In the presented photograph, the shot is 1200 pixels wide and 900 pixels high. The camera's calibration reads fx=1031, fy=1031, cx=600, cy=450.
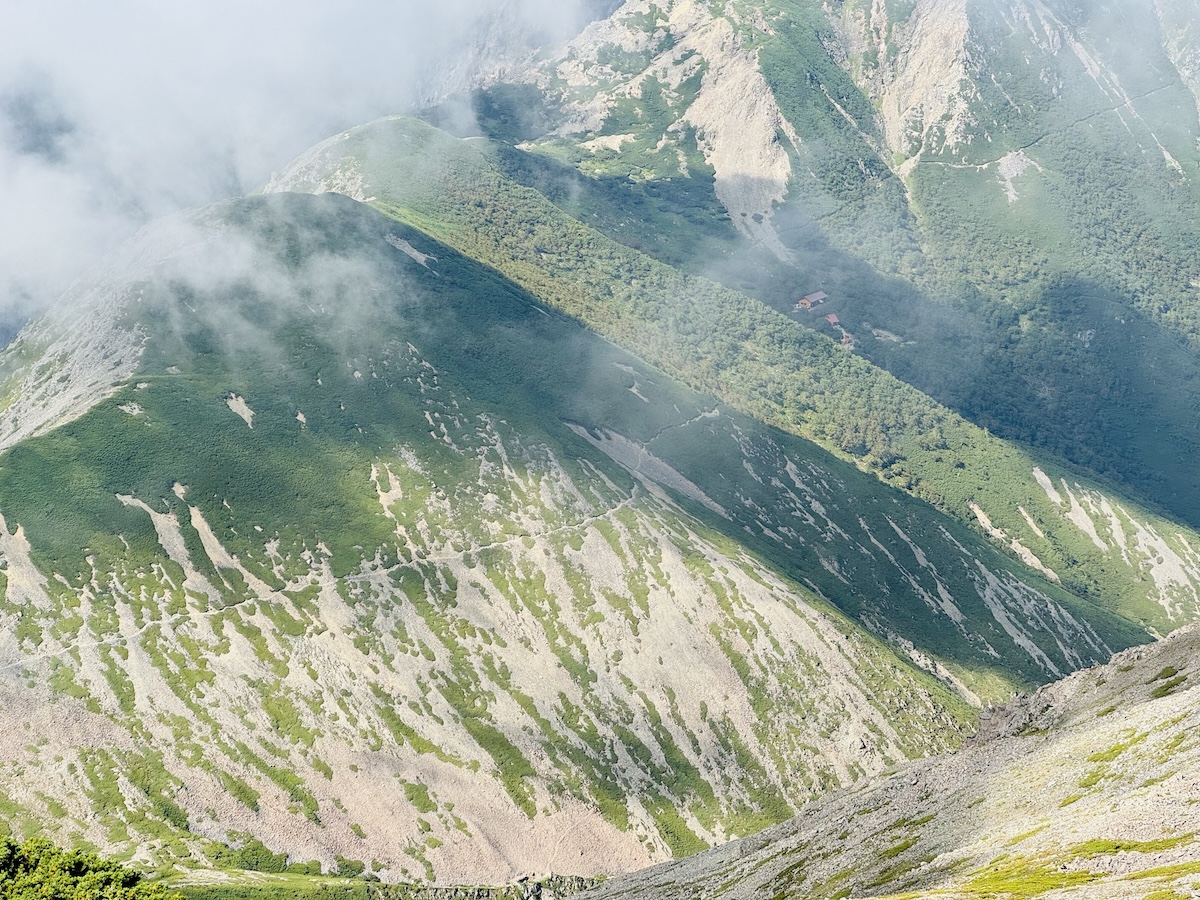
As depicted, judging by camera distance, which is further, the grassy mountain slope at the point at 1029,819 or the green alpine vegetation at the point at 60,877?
the green alpine vegetation at the point at 60,877

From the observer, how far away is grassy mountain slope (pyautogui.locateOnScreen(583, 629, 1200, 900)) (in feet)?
263

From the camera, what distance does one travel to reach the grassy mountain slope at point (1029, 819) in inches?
3152

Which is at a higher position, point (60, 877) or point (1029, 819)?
point (60, 877)

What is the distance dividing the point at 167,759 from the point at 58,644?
88.4 feet

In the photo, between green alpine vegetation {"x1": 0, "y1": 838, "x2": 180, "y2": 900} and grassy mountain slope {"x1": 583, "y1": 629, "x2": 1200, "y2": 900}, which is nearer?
grassy mountain slope {"x1": 583, "y1": 629, "x2": 1200, "y2": 900}

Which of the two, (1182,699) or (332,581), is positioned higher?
(332,581)

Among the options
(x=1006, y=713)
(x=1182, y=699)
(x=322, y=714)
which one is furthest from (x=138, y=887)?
(x=1006, y=713)

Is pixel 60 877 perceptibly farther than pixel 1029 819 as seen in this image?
Yes

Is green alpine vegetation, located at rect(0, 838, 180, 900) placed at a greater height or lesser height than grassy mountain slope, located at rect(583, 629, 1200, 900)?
greater

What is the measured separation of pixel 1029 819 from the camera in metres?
103

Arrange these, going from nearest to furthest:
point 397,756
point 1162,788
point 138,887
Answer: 1. point 1162,788
2. point 138,887
3. point 397,756

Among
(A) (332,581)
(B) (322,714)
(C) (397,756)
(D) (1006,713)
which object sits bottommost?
(D) (1006,713)

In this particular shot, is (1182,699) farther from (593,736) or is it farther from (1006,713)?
(593,736)

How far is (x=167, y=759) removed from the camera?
160 meters
